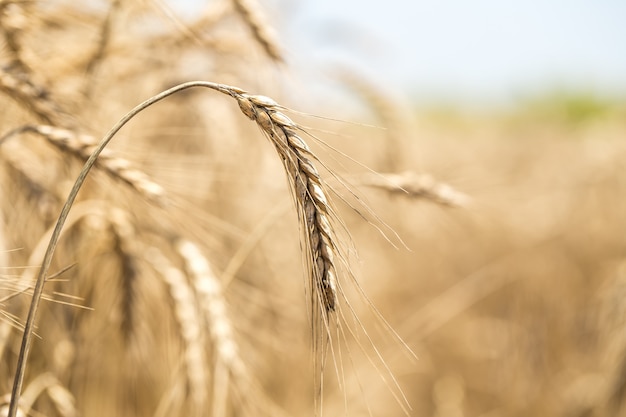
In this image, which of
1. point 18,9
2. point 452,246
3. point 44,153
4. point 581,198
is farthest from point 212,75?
point 581,198

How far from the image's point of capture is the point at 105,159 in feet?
2.95

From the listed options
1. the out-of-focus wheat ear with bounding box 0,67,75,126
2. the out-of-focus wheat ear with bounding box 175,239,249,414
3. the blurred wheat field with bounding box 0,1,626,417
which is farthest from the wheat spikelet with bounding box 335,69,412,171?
the out-of-focus wheat ear with bounding box 0,67,75,126

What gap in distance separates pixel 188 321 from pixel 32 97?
53 centimetres

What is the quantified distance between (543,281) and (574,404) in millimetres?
1175

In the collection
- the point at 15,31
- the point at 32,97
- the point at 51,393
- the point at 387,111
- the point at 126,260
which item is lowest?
the point at 51,393

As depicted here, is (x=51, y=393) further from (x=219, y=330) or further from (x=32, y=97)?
(x=32, y=97)

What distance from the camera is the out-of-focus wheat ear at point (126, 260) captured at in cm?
121

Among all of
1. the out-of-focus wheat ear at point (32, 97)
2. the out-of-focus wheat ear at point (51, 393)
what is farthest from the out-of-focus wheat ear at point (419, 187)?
the out-of-focus wheat ear at point (51, 393)

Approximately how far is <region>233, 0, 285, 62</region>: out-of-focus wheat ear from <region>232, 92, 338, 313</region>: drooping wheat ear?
1.86 ft

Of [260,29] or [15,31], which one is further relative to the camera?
A: [260,29]

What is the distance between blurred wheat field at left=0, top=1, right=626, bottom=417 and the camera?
1.00 metres

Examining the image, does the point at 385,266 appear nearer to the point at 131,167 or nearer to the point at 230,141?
the point at 230,141

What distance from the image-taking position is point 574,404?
6.98ft

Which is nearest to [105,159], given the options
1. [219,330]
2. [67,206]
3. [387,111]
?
[67,206]
